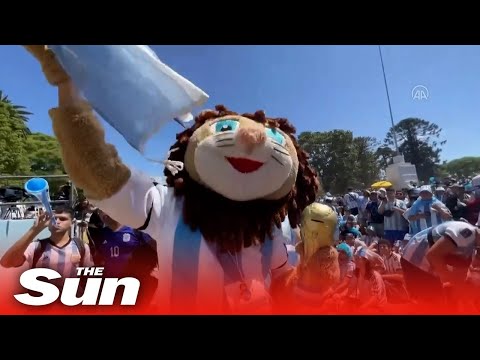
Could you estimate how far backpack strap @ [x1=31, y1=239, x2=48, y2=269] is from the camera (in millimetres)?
2201

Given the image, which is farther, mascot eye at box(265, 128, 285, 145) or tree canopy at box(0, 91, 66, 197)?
tree canopy at box(0, 91, 66, 197)

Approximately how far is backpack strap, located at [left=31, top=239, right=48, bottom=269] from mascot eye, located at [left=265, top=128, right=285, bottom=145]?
54.0 inches

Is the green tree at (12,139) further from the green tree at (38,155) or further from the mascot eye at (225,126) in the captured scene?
the mascot eye at (225,126)

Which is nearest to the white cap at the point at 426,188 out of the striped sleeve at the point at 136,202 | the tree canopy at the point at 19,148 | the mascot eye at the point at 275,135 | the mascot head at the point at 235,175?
the mascot head at the point at 235,175

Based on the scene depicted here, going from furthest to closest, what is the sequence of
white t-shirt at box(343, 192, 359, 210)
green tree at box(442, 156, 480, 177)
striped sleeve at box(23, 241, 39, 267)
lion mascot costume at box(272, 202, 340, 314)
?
white t-shirt at box(343, 192, 359, 210) → green tree at box(442, 156, 480, 177) → striped sleeve at box(23, 241, 39, 267) → lion mascot costume at box(272, 202, 340, 314)

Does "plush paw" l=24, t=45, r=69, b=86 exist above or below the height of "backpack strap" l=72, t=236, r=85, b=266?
above

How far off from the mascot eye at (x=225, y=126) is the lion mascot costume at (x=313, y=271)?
54 centimetres

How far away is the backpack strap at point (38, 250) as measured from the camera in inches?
86.7

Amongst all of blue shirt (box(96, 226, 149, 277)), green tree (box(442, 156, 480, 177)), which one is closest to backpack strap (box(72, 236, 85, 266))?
blue shirt (box(96, 226, 149, 277))

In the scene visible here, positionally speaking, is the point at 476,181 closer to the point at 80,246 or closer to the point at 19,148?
the point at 80,246

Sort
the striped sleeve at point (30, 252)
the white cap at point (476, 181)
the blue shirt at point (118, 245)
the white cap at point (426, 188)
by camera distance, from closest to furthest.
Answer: the striped sleeve at point (30, 252), the blue shirt at point (118, 245), the white cap at point (476, 181), the white cap at point (426, 188)

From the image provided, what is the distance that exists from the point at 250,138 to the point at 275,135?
180 mm

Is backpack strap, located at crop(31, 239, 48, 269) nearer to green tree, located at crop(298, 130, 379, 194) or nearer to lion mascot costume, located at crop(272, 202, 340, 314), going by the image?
lion mascot costume, located at crop(272, 202, 340, 314)
